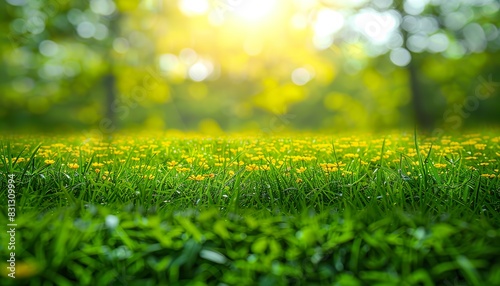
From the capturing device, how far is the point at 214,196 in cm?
249

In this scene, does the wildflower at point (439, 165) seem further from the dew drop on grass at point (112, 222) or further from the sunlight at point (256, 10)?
the sunlight at point (256, 10)

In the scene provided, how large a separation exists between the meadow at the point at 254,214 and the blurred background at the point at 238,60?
2.59 m

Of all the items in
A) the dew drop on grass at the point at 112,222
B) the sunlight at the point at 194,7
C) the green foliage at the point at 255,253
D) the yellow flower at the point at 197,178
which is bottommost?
the green foliage at the point at 255,253

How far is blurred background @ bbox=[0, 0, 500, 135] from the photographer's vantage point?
287 inches

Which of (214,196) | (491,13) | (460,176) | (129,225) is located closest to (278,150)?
(214,196)

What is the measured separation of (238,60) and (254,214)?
542 centimetres

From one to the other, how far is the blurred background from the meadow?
2587mm

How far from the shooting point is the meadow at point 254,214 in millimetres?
1633

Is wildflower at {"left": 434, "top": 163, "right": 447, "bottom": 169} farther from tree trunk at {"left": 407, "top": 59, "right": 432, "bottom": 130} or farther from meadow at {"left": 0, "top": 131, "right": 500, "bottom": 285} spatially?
tree trunk at {"left": 407, "top": 59, "right": 432, "bottom": 130}

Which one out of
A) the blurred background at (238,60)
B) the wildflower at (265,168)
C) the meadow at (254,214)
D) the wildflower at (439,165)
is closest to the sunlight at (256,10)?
the blurred background at (238,60)

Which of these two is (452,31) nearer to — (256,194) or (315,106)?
(315,106)

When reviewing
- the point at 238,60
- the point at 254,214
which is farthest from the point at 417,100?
the point at 254,214

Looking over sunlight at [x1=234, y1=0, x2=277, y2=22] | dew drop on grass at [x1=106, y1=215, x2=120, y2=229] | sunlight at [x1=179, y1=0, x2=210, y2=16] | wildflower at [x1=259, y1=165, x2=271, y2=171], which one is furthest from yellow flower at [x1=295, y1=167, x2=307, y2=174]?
sunlight at [x1=179, y1=0, x2=210, y2=16]

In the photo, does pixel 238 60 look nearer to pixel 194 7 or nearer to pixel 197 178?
pixel 194 7
